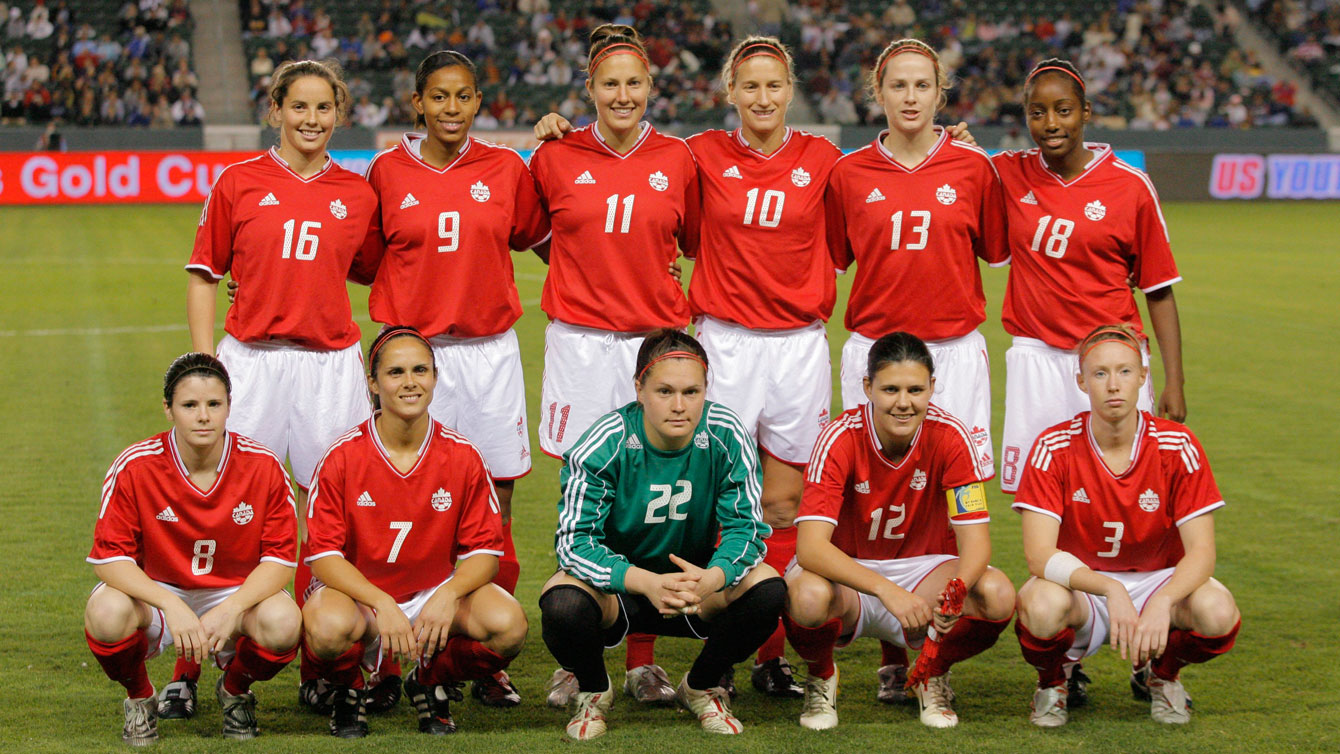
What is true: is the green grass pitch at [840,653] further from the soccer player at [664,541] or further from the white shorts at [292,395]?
the white shorts at [292,395]

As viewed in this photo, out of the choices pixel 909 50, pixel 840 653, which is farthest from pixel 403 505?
pixel 909 50

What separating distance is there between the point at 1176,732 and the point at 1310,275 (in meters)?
12.5

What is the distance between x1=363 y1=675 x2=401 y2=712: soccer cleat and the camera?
434 centimetres

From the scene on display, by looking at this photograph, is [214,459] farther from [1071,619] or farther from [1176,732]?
[1176,732]

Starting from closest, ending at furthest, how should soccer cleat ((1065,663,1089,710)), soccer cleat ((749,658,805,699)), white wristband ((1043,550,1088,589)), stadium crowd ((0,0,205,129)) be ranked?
1. white wristband ((1043,550,1088,589))
2. soccer cleat ((1065,663,1089,710))
3. soccer cleat ((749,658,805,699))
4. stadium crowd ((0,0,205,129))

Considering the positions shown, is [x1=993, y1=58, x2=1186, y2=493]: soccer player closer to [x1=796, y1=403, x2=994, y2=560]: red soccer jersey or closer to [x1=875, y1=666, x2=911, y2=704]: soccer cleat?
[x1=796, y1=403, x2=994, y2=560]: red soccer jersey

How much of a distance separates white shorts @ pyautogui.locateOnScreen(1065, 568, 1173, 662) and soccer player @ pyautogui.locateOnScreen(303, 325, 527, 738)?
5.57ft

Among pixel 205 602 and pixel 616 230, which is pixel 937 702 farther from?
pixel 205 602

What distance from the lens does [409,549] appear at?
424 centimetres

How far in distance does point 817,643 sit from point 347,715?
1.43 meters

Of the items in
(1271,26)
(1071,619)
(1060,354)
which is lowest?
(1071,619)

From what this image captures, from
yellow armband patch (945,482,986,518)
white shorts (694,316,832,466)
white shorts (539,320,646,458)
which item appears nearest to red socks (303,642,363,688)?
white shorts (539,320,646,458)

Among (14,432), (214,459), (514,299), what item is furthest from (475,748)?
(14,432)

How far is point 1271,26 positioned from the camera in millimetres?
31016
